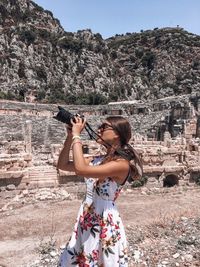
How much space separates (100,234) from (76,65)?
181ft

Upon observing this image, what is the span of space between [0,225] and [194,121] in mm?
27506

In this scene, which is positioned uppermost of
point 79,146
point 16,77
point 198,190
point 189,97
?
point 16,77

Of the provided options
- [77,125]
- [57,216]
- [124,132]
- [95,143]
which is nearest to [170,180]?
[57,216]

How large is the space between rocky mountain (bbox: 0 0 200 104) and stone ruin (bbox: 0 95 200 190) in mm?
10001

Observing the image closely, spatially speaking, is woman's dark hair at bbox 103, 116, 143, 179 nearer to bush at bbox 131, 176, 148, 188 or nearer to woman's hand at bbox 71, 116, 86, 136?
woman's hand at bbox 71, 116, 86, 136

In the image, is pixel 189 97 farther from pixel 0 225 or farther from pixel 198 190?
pixel 0 225

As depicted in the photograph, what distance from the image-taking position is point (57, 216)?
→ 9.30m

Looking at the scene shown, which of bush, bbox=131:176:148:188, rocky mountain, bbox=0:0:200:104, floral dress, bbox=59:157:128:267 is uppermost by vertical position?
rocky mountain, bbox=0:0:200:104

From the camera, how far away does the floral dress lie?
3.21 meters

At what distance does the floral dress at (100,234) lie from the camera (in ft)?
10.5

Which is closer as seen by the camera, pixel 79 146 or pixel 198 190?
pixel 79 146

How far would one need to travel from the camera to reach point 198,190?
1320cm

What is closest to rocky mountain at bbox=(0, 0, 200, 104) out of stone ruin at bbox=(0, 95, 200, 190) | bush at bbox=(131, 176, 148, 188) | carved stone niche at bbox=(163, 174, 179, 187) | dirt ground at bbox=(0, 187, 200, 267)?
stone ruin at bbox=(0, 95, 200, 190)

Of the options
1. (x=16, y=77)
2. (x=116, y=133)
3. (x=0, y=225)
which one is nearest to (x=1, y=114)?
Result: (x=16, y=77)
